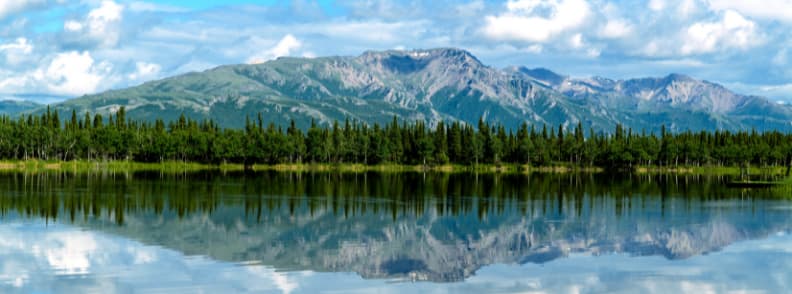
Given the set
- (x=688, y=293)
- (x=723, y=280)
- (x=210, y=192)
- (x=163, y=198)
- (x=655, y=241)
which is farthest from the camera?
(x=210, y=192)

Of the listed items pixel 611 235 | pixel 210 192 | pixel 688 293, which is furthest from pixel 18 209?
pixel 688 293

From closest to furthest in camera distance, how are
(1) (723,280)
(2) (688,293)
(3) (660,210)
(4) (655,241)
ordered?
(2) (688,293) → (1) (723,280) → (4) (655,241) → (3) (660,210)

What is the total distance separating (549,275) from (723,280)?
802 centimetres

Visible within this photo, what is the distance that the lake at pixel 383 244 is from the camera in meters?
37.0

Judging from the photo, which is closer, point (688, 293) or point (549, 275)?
point (688, 293)

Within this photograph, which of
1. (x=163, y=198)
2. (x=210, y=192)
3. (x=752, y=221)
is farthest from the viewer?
(x=210, y=192)

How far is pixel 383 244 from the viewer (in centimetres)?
4994

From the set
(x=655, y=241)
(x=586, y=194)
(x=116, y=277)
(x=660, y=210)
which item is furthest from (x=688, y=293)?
(x=586, y=194)

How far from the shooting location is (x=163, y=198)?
81.8 metres

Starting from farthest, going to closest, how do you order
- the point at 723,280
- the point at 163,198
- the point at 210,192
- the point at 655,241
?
the point at 210,192
the point at 163,198
the point at 655,241
the point at 723,280

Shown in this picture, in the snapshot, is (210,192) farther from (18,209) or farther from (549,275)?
(549,275)

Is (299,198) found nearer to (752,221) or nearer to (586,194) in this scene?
(586,194)

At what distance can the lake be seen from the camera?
37.0 meters

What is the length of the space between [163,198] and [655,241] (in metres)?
49.1
